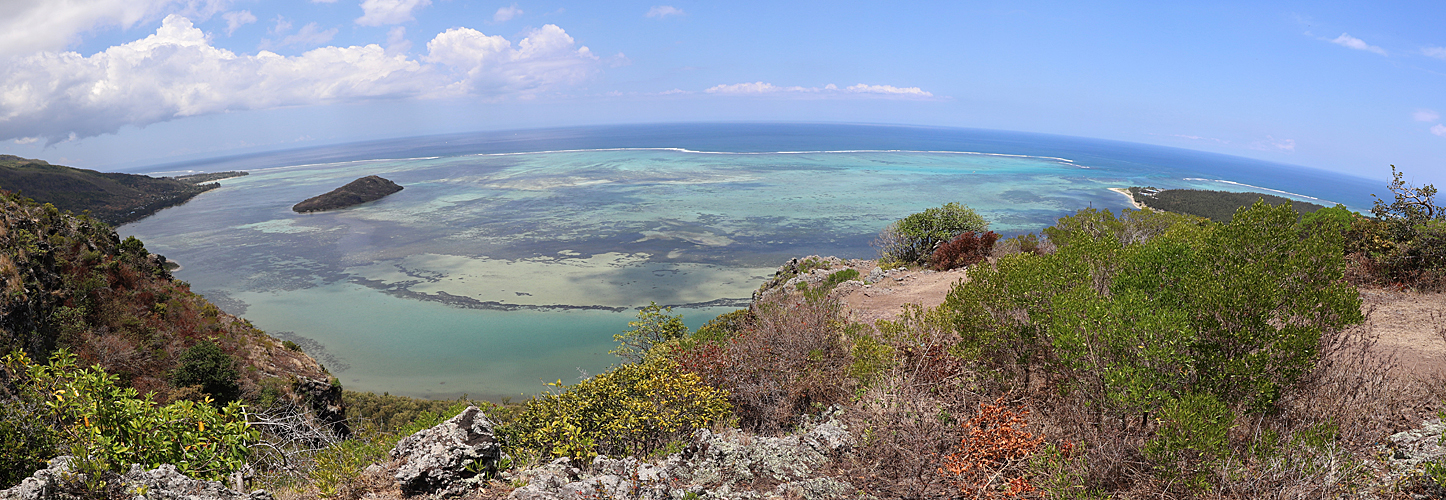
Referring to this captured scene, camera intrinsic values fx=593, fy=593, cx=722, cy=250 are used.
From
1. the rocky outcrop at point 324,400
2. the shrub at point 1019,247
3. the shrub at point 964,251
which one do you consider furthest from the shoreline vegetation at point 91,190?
the shrub at point 1019,247

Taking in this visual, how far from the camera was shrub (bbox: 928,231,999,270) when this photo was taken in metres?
23.0

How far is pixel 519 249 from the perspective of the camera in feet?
157

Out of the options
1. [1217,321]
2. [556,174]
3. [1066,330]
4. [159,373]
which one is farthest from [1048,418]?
[556,174]

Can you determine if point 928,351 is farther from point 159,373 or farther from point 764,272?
point 764,272

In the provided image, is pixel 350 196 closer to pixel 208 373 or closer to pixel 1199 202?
pixel 208 373

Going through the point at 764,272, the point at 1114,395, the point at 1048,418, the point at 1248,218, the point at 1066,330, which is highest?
the point at 1248,218

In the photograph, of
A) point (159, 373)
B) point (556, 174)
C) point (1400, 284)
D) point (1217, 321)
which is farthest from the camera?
point (556, 174)

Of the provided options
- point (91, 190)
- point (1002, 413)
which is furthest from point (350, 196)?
point (1002, 413)

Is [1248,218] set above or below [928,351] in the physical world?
above

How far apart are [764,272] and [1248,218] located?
33955 mm

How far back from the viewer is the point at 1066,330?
6.31 metres

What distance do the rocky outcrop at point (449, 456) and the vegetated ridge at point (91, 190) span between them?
8430 centimetres

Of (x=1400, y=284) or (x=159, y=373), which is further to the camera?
(x=159, y=373)

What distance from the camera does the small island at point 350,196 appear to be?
7350 centimetres
